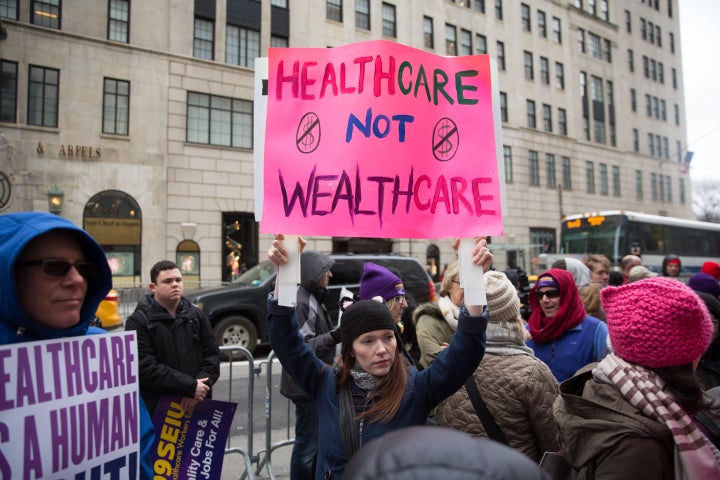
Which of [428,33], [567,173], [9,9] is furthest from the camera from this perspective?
[567,173]

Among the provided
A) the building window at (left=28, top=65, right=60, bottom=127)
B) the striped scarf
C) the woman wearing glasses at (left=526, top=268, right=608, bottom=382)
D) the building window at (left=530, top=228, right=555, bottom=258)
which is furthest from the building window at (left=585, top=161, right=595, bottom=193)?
the striped scarf

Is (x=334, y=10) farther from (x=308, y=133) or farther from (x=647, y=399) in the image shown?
(x=647, y=399)

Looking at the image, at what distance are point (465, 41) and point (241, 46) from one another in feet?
46.9

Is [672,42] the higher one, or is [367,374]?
[672,42]

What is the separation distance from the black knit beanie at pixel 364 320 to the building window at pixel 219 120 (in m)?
18.5

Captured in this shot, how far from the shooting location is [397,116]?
230 centimetres

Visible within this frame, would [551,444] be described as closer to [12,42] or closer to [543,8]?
[12,42]

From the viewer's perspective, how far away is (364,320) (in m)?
2.10

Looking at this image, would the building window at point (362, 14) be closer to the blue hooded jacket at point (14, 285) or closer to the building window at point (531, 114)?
the building window at point (531, 114)

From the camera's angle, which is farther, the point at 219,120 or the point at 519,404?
the point at 219,120

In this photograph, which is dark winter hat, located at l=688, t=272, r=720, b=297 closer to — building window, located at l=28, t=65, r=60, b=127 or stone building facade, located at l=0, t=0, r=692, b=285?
stone building facade, located at l=0, t=0, r=692, b=285

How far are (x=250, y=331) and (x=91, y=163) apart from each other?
12312 mm

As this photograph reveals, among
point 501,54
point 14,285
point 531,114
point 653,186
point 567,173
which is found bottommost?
point 14,285

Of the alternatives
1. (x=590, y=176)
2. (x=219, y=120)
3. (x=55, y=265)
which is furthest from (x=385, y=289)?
(x=590, y=176)
